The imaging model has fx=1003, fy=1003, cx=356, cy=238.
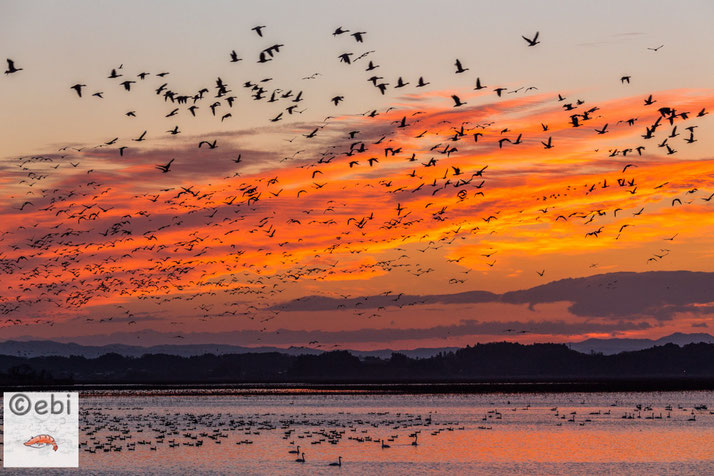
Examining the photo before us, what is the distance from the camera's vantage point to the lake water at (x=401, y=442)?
223 feet

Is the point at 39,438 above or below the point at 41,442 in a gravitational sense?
above

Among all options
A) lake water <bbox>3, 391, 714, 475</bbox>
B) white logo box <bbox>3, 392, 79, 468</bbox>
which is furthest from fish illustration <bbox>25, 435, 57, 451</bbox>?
lake water <bbox>3, 391, 714, 475</bbox>

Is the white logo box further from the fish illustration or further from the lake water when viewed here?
the lake water

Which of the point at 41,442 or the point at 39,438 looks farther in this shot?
the point at 39,438

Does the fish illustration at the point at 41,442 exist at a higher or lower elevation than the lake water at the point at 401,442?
higher

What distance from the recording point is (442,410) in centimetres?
13900

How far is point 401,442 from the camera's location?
273ft

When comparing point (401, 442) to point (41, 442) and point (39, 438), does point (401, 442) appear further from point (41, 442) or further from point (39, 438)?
point (39, 438)

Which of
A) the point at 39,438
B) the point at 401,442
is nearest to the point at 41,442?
the point at 39,438

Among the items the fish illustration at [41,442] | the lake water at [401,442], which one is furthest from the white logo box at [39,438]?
the lake water at [401,442]

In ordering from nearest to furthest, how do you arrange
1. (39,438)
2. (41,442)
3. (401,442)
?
(41,442)
(401,442)
(39,438)

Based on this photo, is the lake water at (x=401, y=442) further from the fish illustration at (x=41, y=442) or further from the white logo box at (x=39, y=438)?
the fish illustration at (x=41, y=442)

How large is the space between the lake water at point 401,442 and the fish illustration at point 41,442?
3.07 metres

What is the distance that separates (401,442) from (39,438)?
30.6 metres
